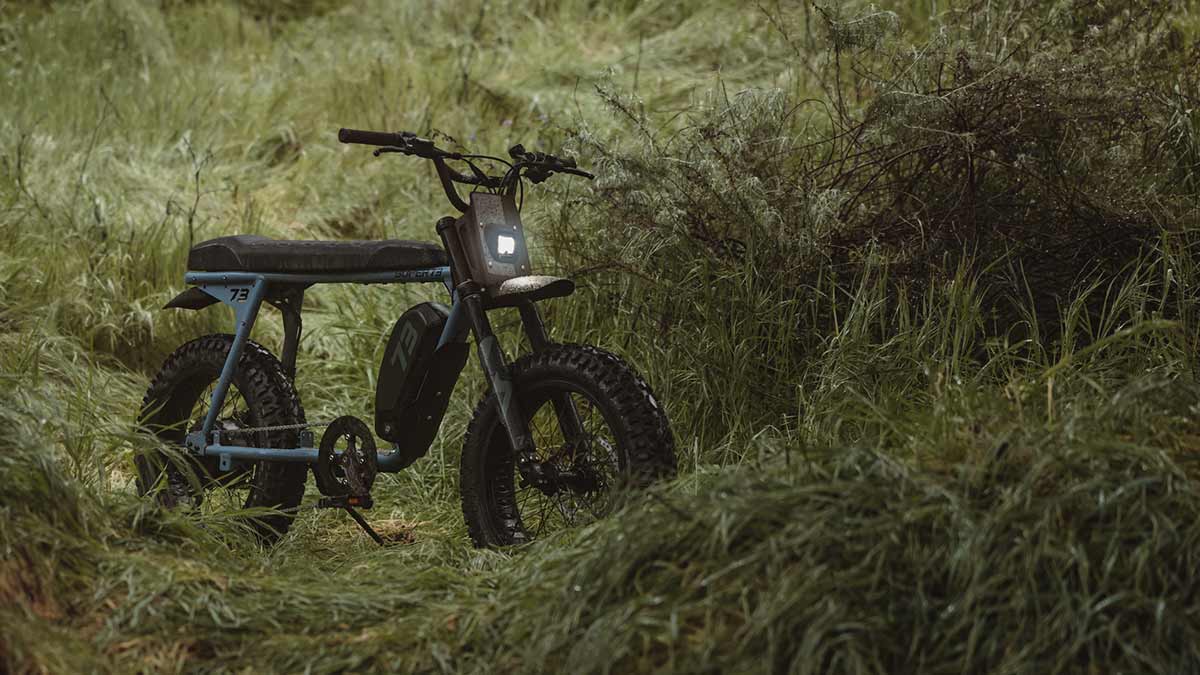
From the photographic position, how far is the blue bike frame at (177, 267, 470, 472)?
399 centimetres

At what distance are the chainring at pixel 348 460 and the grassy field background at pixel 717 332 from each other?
0.24 m

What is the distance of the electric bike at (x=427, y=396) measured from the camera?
3.59 m

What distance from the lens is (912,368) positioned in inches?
159

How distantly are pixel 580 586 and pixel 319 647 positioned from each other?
1.85 ft

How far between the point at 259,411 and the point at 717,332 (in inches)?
55.8

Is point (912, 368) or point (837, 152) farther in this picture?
point (837, 152)

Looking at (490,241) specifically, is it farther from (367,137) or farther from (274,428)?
(274,428)

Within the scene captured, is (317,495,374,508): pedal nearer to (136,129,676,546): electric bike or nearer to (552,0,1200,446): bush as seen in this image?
(136,129,676,546): electric bike

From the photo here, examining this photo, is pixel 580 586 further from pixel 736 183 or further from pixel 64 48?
pixel 64 48

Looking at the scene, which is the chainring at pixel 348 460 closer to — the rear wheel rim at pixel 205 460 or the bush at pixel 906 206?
the rear wheel rim at pixel 205 460

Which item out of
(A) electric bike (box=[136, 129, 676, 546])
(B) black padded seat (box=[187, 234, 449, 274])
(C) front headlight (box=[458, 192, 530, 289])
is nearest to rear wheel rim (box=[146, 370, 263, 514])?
(A) electric bike (box=[136, 129, 676, 546])

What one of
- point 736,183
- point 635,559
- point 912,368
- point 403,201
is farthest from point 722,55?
point 635,559

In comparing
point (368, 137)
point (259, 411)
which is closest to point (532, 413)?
point (368, 137)

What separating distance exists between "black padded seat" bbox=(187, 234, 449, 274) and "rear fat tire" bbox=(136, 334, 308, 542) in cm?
25
